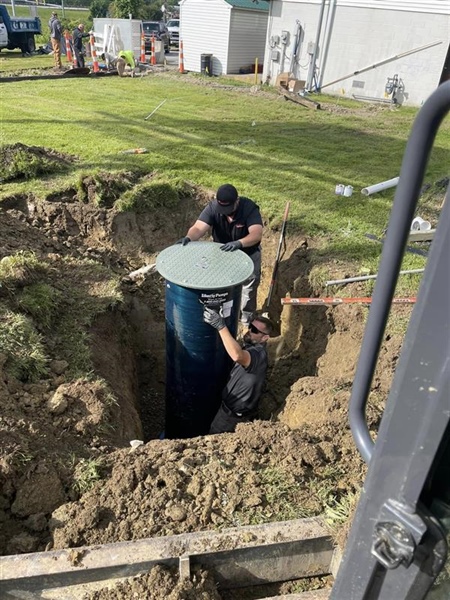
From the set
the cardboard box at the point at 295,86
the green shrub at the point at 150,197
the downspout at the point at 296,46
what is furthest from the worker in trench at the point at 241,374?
the downspout at the point at 296,46

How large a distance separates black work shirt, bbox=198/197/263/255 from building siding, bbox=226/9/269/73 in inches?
722

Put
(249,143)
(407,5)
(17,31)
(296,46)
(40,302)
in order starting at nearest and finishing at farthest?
(40,302), (249,143), (407,5), (296,46), (17,31)

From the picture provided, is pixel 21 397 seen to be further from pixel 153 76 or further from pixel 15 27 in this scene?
pixel 15 27

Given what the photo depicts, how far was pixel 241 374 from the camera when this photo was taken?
4297 mm

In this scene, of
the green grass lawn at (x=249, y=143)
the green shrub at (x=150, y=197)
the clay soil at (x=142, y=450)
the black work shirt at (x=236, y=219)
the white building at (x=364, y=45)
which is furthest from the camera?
the white building at (x=364, y=45)

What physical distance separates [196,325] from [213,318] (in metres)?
0.22

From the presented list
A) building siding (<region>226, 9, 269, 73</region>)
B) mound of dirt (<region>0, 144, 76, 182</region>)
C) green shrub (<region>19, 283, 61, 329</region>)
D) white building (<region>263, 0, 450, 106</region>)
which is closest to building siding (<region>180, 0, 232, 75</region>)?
building siding (<region>226, 9, 269, 73</region>)

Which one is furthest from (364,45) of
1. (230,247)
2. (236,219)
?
(230,247)

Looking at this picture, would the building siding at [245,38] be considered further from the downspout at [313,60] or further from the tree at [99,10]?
the tree at [99,10]

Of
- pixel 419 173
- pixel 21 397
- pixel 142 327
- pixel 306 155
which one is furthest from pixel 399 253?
pixel 306 155

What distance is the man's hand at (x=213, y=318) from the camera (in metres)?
4.08

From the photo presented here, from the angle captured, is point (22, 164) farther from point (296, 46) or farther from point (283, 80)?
point (296, 46)

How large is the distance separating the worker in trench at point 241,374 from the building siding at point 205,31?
65.9 ft

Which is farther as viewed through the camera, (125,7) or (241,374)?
(125,7)
